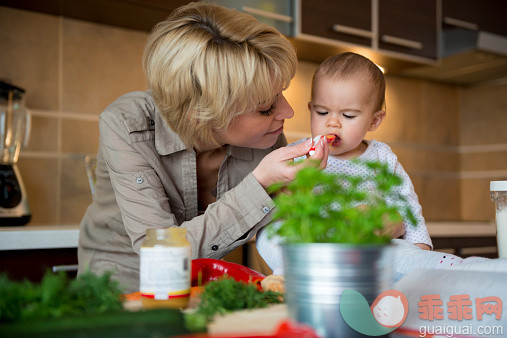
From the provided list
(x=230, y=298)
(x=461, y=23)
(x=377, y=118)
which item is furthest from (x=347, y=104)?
(x=461, y=23)

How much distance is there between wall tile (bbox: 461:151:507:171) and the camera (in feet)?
11.5

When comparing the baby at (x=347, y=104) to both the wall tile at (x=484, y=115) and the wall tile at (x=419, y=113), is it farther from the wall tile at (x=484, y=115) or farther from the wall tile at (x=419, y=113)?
the wall tile at (x=484, y=115)

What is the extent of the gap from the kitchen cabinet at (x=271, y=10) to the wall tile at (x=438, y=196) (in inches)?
60.9

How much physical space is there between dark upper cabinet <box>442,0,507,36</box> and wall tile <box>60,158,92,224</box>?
216cm

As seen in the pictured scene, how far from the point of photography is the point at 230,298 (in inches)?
24.9

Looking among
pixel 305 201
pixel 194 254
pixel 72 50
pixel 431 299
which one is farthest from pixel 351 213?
pixel 72 50

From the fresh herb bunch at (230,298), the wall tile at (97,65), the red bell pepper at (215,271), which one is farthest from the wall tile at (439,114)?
the fresh herb bunch at (230,298)

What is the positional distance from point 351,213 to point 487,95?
138 inches

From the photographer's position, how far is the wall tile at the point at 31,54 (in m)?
2.08

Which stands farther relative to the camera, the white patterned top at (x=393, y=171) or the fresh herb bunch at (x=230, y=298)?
the white patterned top at (x=393, y=171)

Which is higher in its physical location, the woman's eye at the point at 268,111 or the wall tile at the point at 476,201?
the woman's eye at the point at 268,111

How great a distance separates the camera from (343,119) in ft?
4.81

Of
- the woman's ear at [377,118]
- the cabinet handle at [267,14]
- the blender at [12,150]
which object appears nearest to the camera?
the woman's ear at [377,118]

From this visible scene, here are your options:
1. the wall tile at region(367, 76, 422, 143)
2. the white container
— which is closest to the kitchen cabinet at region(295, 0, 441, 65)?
the wall tile at region(367, 76, 422, 143)
